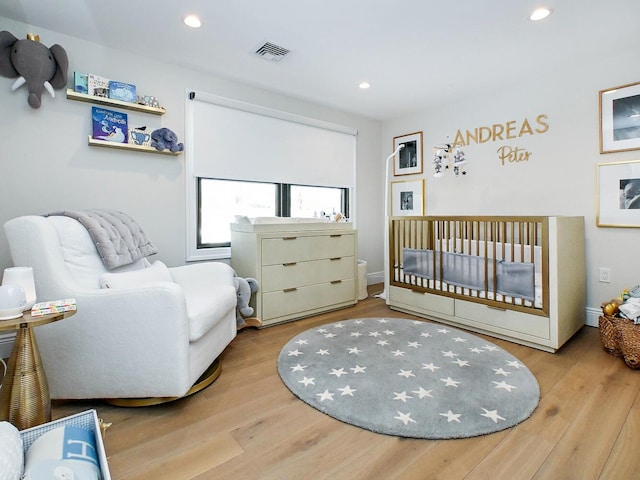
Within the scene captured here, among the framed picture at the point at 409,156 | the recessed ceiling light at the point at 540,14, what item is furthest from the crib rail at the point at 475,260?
the recessed ceiling light at the point at 540,14

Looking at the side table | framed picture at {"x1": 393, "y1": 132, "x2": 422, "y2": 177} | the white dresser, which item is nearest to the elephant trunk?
the white dresser

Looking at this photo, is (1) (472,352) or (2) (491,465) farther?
(1) (472,352)

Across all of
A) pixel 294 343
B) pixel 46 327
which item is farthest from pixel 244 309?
pixel 46 327

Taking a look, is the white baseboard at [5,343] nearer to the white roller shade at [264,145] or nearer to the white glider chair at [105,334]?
the white glider chair at [105,334]

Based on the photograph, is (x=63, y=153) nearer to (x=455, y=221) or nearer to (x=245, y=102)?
(x=245, y=102)

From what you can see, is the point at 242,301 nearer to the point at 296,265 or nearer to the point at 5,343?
the point at 296,265

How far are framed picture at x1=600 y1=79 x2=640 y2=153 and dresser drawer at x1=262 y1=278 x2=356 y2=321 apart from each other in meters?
2.35

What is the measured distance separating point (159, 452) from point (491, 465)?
4.07 feet

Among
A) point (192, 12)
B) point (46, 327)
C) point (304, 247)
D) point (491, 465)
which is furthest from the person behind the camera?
point (304, 247)

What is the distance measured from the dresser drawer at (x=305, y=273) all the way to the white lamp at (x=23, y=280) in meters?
1.56

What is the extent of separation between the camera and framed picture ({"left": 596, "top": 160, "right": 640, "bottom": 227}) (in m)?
2.45

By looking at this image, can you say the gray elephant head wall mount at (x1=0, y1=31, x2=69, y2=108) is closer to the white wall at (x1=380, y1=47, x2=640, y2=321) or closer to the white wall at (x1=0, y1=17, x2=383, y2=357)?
the white wall at (x1=0, y1=17, x2=383, y2=357)

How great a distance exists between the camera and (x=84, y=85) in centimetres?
227

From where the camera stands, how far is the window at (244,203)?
2998mm
